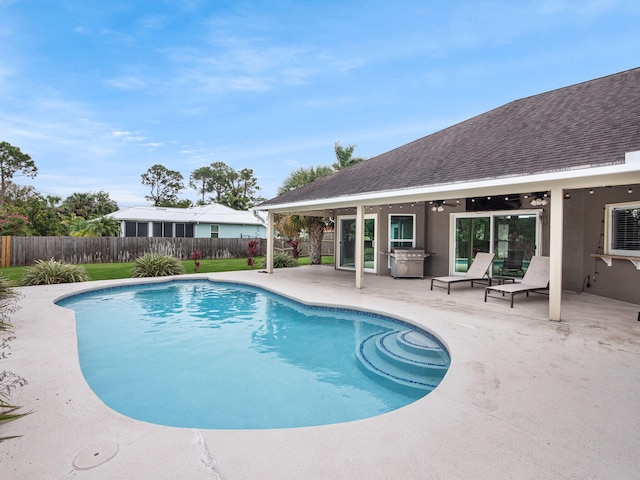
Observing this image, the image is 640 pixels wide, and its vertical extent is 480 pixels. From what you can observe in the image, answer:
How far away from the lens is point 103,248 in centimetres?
1852

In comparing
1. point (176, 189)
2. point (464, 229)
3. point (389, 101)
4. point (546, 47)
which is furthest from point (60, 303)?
point (176, 189)

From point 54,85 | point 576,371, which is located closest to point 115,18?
point 54,85

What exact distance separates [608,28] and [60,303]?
21.4 m

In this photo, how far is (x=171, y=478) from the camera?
232cm

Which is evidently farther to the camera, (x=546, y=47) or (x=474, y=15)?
(x=546, y=47)

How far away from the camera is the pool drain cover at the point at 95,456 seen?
8.11ft

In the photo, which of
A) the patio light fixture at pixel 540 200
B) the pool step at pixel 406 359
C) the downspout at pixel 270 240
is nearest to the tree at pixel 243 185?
the downspout at pixel 270 240

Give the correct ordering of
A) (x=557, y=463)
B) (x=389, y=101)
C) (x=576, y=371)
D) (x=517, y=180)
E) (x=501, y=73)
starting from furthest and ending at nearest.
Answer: (x=389, y=101), (x=501, y=73), (x=517, y=180), (x=576, y=371), (x=557, y=463)

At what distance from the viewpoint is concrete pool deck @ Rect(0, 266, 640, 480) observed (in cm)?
241

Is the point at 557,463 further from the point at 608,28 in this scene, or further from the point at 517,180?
the point at 608,28

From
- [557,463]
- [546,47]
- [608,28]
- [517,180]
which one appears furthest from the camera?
[546,47]

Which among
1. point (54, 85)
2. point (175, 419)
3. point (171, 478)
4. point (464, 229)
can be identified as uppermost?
point (54, 85)

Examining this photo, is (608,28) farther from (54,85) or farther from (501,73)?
(54,85)

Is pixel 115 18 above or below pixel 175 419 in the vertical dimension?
above
